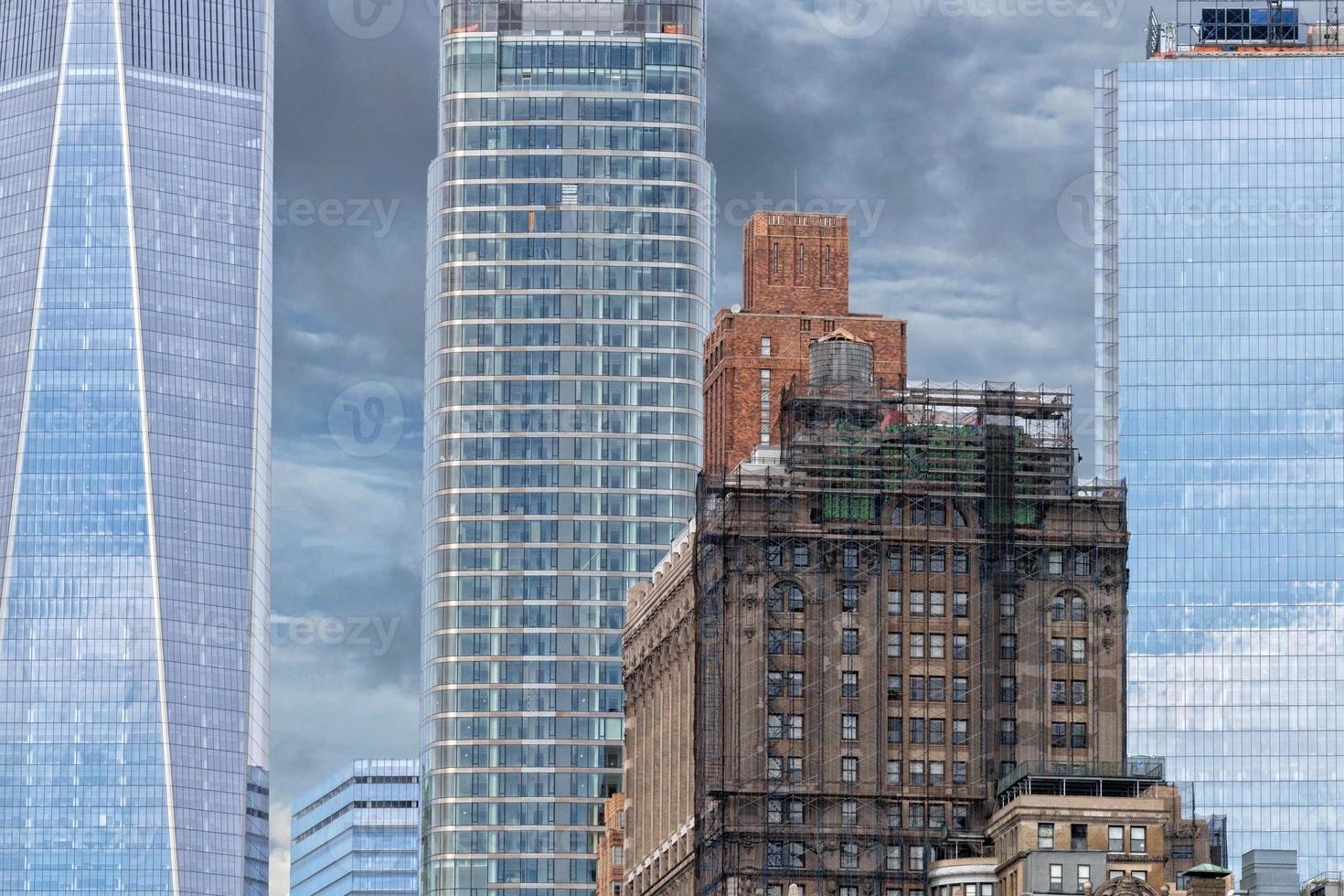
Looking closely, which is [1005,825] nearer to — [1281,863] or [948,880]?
[948,880]

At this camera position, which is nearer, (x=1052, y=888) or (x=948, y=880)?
(x=1052, y=888)

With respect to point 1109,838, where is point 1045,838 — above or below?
below

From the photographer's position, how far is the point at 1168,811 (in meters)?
198

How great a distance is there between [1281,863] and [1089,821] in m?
15.3

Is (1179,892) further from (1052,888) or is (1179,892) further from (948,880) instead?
(948,880)

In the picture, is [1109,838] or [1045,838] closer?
[1045,838]

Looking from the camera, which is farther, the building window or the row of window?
the building window

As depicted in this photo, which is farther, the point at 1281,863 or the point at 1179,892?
the point at 1281,863

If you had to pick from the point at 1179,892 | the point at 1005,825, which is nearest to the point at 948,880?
the point at 1005,825

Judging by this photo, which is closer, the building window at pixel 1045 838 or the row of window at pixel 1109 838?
the row of window at pixel 1109 838

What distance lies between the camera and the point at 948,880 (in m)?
198

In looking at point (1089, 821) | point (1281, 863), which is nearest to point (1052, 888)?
point (1089, 821)

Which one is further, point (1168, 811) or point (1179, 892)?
point (1168, 811)

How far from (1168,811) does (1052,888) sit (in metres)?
16.6
